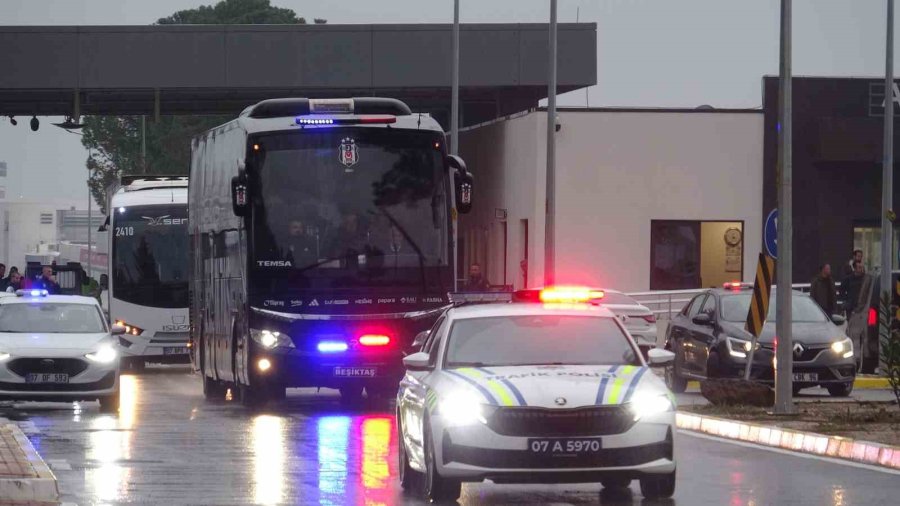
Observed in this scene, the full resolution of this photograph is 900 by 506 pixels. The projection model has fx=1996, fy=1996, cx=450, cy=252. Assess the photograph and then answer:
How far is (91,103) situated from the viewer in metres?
56.5

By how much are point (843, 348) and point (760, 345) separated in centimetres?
116

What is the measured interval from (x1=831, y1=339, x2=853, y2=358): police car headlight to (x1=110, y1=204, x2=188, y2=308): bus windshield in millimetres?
16141

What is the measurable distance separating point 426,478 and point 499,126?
34671 millimetres

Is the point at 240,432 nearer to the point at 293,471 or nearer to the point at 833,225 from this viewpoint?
the point at 293,471

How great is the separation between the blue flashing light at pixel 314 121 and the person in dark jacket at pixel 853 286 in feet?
36.6

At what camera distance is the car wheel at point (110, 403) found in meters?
26.2

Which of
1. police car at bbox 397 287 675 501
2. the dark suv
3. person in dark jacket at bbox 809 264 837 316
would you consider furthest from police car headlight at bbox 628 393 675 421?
person in dark jacket at bbox 809 264 837 316

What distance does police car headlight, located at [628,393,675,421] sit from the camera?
13.8 m

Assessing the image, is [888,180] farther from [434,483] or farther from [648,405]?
[434,483]

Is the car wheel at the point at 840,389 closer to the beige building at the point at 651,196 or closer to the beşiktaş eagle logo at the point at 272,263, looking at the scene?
the beşiktaş eagle logo at the point at 272,263

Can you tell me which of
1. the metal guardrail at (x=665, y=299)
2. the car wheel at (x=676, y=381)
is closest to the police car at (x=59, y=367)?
the car wheel at (x=676, y=381)

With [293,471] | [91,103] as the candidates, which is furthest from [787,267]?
[91,103]

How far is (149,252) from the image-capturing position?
40.3m

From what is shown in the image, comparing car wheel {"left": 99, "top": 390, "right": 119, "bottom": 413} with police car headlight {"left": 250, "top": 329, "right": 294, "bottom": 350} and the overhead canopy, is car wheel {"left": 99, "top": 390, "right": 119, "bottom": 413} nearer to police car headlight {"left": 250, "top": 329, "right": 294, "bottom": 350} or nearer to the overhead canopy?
police car headlight {"left": 250, "top": 329, "right": 294, "bottom": 350}
